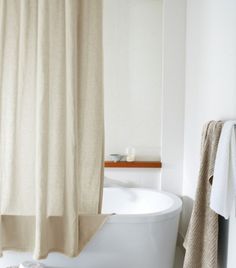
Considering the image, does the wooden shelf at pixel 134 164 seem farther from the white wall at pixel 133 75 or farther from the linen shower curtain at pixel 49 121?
the linen shower curtain at pixel 49 121

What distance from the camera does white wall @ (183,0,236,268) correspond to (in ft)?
5.25

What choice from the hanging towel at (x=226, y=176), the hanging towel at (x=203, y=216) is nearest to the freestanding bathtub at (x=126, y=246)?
the hanging towel at (x=203, y=216)

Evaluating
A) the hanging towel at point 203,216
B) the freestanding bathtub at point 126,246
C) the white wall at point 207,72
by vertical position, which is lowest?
the freestanding bathtub at point 126,246

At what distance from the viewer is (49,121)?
180 cm

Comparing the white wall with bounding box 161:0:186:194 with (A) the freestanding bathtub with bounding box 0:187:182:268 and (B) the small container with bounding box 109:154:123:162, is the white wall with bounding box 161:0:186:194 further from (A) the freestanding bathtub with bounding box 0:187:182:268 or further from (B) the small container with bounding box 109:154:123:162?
(A) the freestanding bathtub with bounding box 0:187:182:268

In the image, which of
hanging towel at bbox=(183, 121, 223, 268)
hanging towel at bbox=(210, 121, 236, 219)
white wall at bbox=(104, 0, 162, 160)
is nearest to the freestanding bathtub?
hanging towel at bbox=(183, 121, 223, 268)

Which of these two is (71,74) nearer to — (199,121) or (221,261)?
(199,121)

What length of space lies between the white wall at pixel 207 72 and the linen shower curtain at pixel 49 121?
27.5 inches

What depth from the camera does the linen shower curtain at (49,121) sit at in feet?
5.75

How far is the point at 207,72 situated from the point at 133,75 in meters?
0.97

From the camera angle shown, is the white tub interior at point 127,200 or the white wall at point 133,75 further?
the white wall at point 133,75

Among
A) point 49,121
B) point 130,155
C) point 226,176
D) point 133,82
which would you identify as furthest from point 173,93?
point 226,176

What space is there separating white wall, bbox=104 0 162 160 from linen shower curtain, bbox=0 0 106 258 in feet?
3.46

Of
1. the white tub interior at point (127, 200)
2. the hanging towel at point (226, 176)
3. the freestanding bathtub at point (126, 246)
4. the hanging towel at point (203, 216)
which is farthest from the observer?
the white tub interior at point (127, 200)
